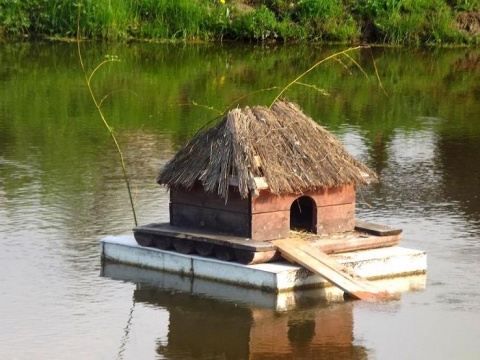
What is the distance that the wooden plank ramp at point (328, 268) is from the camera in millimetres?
10125

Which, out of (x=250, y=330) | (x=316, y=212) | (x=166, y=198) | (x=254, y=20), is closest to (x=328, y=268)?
(x=250, y=330)

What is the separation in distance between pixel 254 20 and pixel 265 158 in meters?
19.5

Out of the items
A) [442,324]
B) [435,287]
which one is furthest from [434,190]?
[442,324]

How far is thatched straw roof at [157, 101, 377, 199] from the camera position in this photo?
1066 centimetres

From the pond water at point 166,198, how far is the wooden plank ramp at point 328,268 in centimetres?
17

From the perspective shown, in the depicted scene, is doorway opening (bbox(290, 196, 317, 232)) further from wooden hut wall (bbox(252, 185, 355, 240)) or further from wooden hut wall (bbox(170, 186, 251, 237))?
wooden hut wall (bbox(170, 186, 251, 237))

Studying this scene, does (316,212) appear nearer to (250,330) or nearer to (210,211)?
(210,211)

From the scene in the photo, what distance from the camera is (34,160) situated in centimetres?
1644

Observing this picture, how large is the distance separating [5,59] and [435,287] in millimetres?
16578

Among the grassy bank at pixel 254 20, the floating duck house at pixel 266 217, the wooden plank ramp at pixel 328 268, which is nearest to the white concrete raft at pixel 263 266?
the floating duck house at pixel 266 217

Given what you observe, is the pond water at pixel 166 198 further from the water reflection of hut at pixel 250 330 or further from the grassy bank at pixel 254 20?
the grassy bank at pixel 254 20

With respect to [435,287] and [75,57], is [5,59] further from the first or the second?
[435,287]

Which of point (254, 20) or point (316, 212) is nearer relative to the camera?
point (316, 212)

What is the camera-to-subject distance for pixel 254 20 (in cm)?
3002
